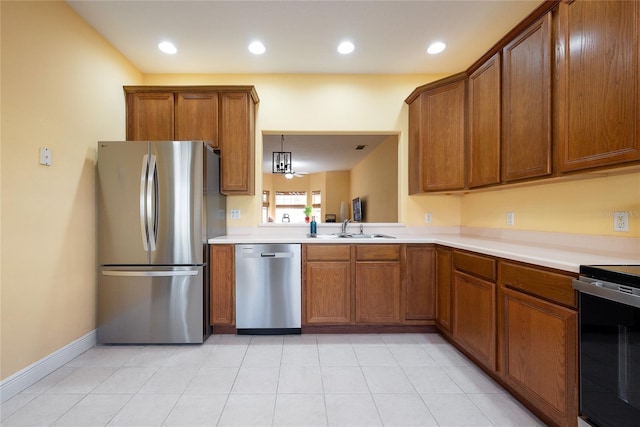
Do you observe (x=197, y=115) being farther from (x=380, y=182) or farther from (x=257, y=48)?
(x=380, y=182)

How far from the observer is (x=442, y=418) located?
161 cm

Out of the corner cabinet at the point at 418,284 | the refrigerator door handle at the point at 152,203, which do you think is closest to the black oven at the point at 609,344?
the corner cabinet at the point at 418,284

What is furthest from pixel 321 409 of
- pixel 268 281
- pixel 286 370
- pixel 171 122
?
pixel 171 122

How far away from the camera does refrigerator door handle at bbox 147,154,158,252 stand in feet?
7.99

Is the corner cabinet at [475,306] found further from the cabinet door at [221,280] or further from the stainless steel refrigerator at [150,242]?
the stainless steel refrigerator at [150,242]

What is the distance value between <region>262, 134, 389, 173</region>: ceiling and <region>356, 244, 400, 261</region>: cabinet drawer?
2.94 m

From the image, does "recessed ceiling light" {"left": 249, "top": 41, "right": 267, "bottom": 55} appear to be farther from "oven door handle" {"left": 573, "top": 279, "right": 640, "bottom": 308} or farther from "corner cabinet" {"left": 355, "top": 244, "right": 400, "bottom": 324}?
"oven door handle" {"left": 573, "top": 279, "right": 640, "bottom": 308}

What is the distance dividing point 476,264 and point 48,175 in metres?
3.20

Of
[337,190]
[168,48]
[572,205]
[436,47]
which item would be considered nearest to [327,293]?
[572,205]

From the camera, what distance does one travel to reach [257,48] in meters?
2.76

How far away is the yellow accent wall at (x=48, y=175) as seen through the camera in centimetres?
180

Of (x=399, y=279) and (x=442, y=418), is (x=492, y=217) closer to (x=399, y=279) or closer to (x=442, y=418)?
(x=399, y=279)

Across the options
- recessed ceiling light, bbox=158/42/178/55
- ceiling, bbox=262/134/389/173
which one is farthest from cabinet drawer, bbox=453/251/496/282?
ceiling, bbox=262/134/389/173

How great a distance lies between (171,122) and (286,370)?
2562 millimetres
